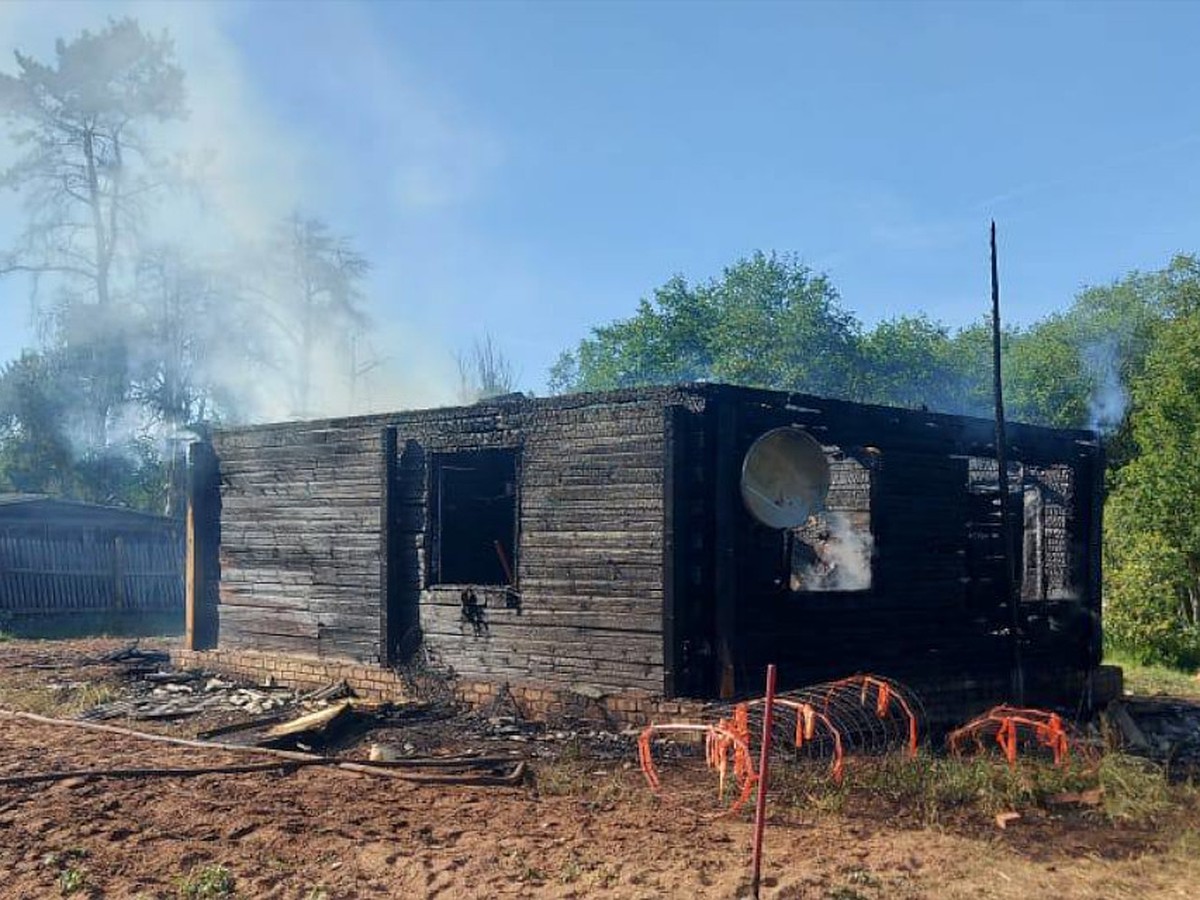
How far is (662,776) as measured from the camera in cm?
879

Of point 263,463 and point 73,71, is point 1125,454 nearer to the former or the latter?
point 263,463

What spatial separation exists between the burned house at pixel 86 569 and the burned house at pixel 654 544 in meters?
9.09

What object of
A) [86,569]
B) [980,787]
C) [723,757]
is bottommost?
[980,787]

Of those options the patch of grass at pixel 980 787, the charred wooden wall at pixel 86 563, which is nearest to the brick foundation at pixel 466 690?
the patch of grass at pixel 980 787

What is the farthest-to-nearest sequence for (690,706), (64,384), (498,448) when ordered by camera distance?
(64,384) → (498,448) → (690,706)

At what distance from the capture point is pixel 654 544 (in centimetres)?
1018

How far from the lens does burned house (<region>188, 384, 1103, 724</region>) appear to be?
33.3 feet

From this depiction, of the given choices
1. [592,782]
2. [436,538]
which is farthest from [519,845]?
[436,538]

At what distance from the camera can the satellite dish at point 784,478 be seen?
10.1m

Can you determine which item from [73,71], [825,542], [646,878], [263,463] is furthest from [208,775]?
[73,71]

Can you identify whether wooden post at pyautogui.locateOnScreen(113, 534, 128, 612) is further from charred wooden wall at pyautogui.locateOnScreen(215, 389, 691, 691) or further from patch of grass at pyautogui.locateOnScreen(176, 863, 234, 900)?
patch of grass at pyautogui.locateOnScreen(176, 863, 234, 900)

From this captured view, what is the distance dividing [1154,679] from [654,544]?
35.6ft

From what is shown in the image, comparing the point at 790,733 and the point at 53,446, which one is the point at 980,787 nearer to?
the point at 790,733

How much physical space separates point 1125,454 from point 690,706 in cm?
2280
